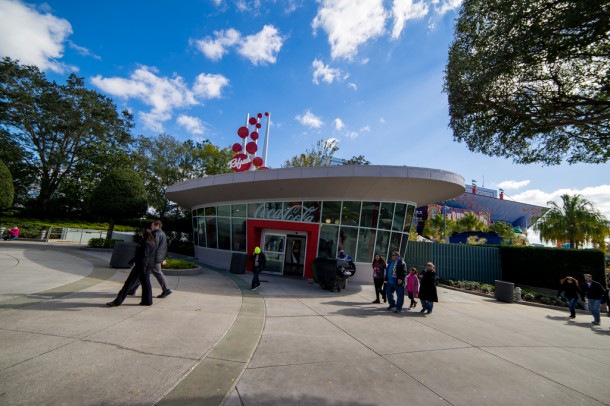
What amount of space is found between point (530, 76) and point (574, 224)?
39.6 m

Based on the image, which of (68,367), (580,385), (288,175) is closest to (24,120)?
(288,175)

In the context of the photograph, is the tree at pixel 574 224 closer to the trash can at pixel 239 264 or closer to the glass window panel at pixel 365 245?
the glass window panel at pixel 365 245

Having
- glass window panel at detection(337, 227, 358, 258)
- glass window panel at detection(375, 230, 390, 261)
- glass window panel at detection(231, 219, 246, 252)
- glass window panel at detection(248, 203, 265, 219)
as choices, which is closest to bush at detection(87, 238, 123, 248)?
glass window panel at detection(231, 219, 246, 252)

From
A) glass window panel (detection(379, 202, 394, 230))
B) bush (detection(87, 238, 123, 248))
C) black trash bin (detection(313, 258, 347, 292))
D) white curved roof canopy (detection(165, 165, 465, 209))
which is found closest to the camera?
black trash bin (detection(313, 258, 347, 292))

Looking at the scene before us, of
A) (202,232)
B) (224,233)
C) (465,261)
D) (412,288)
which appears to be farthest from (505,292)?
(202,232)

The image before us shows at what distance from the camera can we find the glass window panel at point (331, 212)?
563 inches

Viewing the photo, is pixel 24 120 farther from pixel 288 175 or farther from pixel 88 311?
pixel 88 311

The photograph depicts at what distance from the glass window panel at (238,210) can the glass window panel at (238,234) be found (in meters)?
0.36

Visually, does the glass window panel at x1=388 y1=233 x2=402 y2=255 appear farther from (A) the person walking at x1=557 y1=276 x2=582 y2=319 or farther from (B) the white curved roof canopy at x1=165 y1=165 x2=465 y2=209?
(A) the person walking at x1=557 y1=276 x2=582 y2=319

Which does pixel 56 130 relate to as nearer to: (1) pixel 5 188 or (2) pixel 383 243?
(1) pixel 5 188

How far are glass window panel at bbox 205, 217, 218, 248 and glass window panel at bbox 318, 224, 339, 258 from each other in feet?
24.2

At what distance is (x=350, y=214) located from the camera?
1429 cm

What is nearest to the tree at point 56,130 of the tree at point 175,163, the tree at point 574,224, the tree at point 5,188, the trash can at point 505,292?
the tree at point 175,163

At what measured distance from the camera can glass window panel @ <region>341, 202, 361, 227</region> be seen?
561 inches
